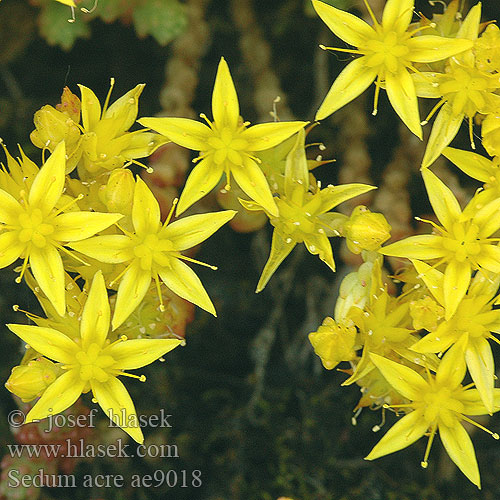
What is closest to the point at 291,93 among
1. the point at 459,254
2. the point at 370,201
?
the point at 370,201

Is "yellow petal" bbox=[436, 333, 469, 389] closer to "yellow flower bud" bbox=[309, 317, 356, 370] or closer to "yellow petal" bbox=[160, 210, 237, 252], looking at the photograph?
"yellow flower bud" bbox=[309, 317, 356, 370]

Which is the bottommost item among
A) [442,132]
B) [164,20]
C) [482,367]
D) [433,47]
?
[482,367]

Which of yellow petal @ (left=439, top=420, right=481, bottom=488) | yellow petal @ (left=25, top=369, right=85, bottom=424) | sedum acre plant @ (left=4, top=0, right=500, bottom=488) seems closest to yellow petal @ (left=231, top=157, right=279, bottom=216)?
sedum acre plant @ (left=4, top=0, right=500, bottom=488)

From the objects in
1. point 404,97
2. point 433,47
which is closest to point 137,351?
point 404,97

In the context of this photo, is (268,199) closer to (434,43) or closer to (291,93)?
(434,43)

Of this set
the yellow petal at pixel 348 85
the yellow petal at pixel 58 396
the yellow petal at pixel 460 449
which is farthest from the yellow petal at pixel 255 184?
the yellow petal at pixel 460 449

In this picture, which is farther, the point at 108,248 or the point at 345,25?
the point at 345,25

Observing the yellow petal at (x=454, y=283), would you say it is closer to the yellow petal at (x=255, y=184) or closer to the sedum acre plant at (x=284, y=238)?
the sedum acre plant at (x=284, y=238)

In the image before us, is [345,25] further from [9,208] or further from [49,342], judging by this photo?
→ [49,342]
